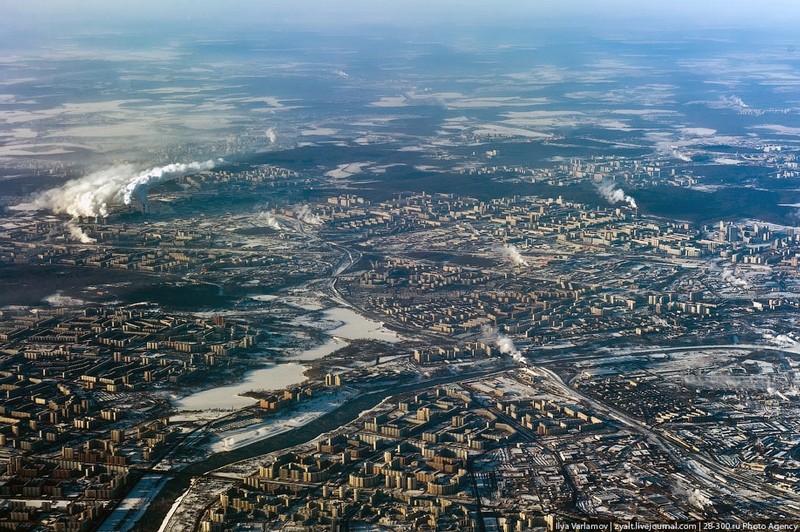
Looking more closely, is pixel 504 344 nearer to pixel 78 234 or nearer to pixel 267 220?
pixel 267 220

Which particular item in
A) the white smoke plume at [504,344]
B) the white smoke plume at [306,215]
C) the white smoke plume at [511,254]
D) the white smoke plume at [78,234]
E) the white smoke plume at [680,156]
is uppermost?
the white smoke plume at [504,344]

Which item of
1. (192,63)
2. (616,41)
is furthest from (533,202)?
(616,41)

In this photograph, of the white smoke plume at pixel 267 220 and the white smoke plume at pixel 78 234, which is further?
the white smoke plume at pixel 267 220

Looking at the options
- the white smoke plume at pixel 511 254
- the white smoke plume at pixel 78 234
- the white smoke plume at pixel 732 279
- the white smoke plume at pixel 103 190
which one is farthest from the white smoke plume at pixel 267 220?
the white smoke plume at pixel 732 279

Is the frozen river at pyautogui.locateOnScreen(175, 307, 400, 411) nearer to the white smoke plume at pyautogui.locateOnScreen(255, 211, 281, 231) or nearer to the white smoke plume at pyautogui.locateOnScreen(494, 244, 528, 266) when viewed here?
the white smoke plume at pyautogui.locateOnScreen(494, 244, 528, 266)

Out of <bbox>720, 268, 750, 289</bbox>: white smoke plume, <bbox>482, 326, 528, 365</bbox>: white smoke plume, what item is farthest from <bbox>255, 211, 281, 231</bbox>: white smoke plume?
<bbox>482, 326, 528, 365</bbox>: white smoke plume

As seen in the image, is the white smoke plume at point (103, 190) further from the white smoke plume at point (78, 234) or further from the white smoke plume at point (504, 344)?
the white smoke plume at point (504, 344)
